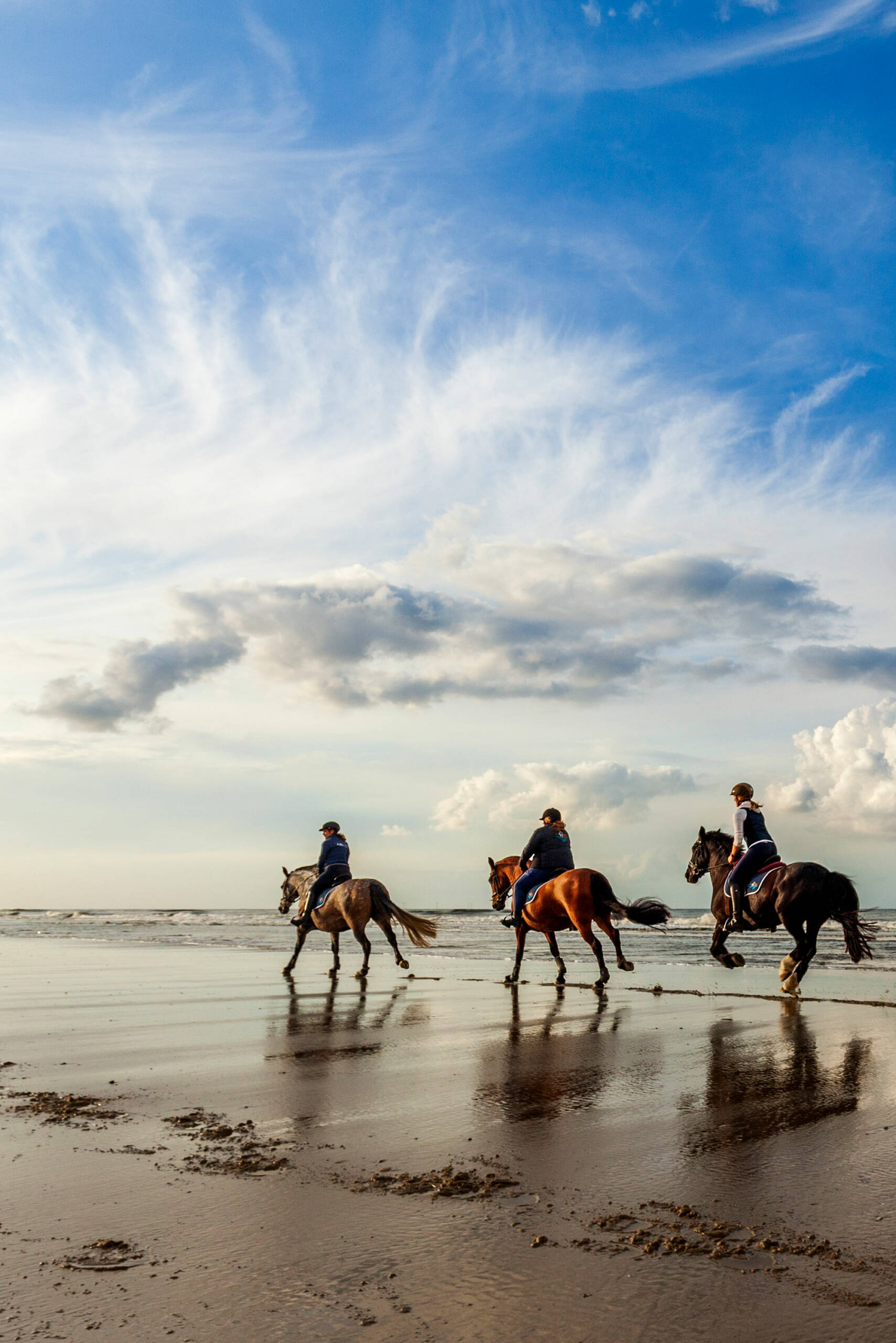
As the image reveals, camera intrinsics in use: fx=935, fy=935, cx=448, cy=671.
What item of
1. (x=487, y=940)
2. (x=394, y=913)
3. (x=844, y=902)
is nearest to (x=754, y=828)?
(x=844, y=902)

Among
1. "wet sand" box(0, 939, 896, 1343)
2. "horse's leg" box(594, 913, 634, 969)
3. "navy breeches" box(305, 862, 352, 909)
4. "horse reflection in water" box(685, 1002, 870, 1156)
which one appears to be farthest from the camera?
"navy breeches" box(305, 862, 352, 909)

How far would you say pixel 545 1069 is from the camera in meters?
6.65

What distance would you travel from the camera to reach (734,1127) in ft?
16.2

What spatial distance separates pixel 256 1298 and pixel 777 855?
1088cm

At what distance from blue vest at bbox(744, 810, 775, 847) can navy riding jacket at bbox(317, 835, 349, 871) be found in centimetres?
640

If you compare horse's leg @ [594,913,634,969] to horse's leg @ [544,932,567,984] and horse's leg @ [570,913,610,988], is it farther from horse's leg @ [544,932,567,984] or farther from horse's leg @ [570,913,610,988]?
horse's leg @ [544,932,567,984]

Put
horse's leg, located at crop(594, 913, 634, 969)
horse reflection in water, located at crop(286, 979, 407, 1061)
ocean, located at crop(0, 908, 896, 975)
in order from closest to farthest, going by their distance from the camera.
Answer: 1. horse reflection in water, located at crop(286, 979, 407, 1061)
2. horse's leg, located at crop(594, 913, 634, 969)
3. ocean, located at crop(0, 908, 896, 975)

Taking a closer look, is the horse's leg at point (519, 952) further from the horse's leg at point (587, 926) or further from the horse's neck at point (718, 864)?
the horse's neck at point (718, 864)

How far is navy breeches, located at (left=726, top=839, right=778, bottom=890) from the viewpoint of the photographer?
1241 centimetres

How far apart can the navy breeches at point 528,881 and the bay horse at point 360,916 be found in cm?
158

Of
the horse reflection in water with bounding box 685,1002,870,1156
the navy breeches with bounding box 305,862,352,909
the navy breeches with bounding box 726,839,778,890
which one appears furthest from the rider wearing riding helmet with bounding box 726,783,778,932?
the navy breeches with bounding box 305,862,352,909

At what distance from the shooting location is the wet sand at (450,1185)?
2762mm

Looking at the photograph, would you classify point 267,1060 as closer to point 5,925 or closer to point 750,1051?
point 750,1051

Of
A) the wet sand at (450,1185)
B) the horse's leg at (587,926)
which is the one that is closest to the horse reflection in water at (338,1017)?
the wet sand at (450,1185)
